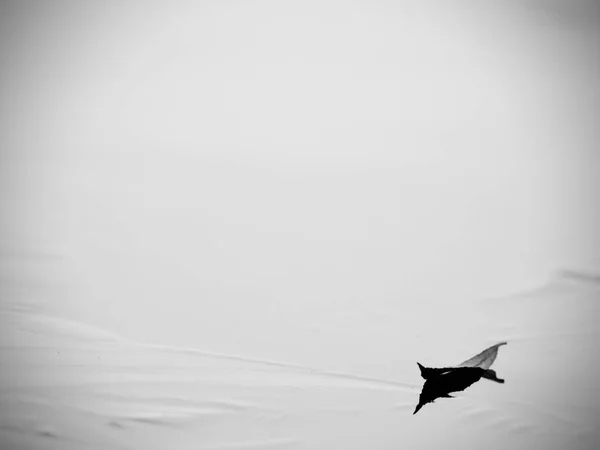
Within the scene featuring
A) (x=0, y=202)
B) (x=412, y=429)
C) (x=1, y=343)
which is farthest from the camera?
(x=0, y=202)

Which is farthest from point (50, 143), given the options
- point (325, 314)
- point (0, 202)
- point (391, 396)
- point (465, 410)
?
point (465, 410)

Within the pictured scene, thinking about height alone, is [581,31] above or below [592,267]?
above

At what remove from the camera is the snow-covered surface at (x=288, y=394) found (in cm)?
134

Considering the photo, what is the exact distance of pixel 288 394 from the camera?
145 cm

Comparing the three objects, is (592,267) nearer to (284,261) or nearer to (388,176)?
(388,176)

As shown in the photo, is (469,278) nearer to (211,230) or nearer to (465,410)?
(465,410)

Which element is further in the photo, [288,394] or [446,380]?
[288,394]

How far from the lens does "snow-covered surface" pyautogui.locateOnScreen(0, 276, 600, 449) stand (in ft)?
4.41

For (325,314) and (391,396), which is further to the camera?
(325,314)

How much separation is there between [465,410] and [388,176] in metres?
0.78

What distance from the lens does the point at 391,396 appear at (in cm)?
144

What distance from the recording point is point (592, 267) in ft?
5.48

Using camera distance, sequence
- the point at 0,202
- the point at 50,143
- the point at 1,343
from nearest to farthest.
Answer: the point at 1,343 → the point at 0,202 → the point at 50,143

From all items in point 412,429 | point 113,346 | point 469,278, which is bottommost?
point 412,429
